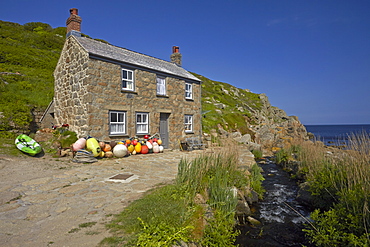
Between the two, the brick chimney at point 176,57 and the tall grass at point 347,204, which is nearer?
the tall grass at point 347,204

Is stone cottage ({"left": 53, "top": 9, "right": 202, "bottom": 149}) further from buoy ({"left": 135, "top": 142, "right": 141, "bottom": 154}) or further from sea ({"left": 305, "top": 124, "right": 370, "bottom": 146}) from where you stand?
sea ({"left": 305, "top": 124, "right": 370, "bottom": 146})

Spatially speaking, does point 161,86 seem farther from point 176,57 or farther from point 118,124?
point 176,57

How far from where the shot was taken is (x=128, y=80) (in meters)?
12.6

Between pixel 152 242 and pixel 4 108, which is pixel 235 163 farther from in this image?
pixel 4 108

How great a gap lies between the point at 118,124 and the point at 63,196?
24.1 feet

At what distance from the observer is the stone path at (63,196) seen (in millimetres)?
3357

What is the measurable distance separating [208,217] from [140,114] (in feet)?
32.5

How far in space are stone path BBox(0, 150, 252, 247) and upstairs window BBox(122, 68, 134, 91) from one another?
5488mm

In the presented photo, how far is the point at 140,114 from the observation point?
525 inches

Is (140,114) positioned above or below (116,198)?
above

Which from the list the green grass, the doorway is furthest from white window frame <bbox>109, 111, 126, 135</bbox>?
the green grass

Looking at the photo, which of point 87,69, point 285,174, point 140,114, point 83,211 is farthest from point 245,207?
point 87,69

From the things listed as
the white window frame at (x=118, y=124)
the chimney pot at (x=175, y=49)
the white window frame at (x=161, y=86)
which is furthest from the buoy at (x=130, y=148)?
the chimney pot at (x=175, y=49)

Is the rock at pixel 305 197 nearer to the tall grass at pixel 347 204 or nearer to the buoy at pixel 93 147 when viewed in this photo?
the tall grass at pixel 347 204
